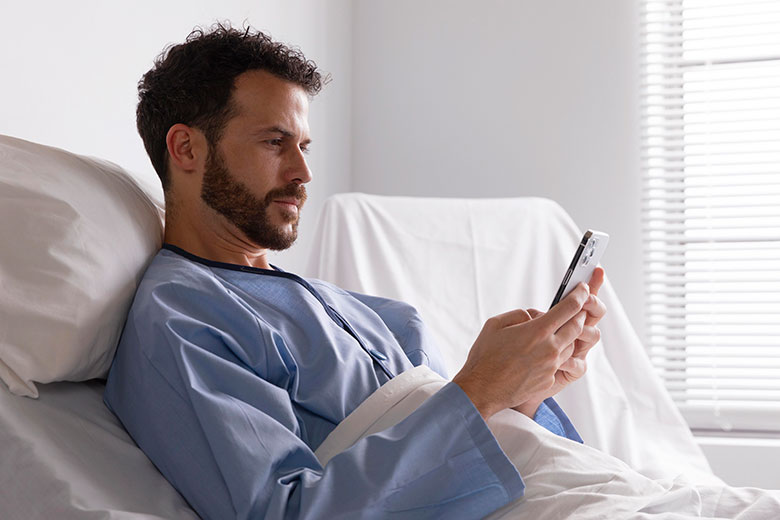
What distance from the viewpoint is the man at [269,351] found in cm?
93

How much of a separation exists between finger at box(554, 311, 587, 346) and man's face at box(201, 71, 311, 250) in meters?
0.48

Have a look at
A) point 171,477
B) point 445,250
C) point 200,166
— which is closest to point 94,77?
point 200,166

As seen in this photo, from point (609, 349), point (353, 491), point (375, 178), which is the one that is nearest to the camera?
point (353, 491)

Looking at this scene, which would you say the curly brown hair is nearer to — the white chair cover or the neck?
the neck

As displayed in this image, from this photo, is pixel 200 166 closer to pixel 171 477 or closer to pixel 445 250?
pixel 171 477

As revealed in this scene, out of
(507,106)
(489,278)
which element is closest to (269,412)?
(489,278)

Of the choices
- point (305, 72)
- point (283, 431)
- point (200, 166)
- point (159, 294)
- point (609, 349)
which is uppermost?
point (305, 72)

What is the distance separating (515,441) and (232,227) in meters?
0.58

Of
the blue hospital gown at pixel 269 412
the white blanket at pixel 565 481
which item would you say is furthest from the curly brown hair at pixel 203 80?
the white blanket at pixel 565 481

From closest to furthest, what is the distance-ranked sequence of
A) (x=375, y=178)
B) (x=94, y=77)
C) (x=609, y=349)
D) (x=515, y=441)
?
(x=515, y=441) < (x=94, y=77) < (x=609, y=349) < (x=375, y=178)

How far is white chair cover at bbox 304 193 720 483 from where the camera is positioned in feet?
6.81

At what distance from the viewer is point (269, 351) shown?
109cm

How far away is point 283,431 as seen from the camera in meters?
0.97

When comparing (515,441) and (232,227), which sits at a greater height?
(232,227)
